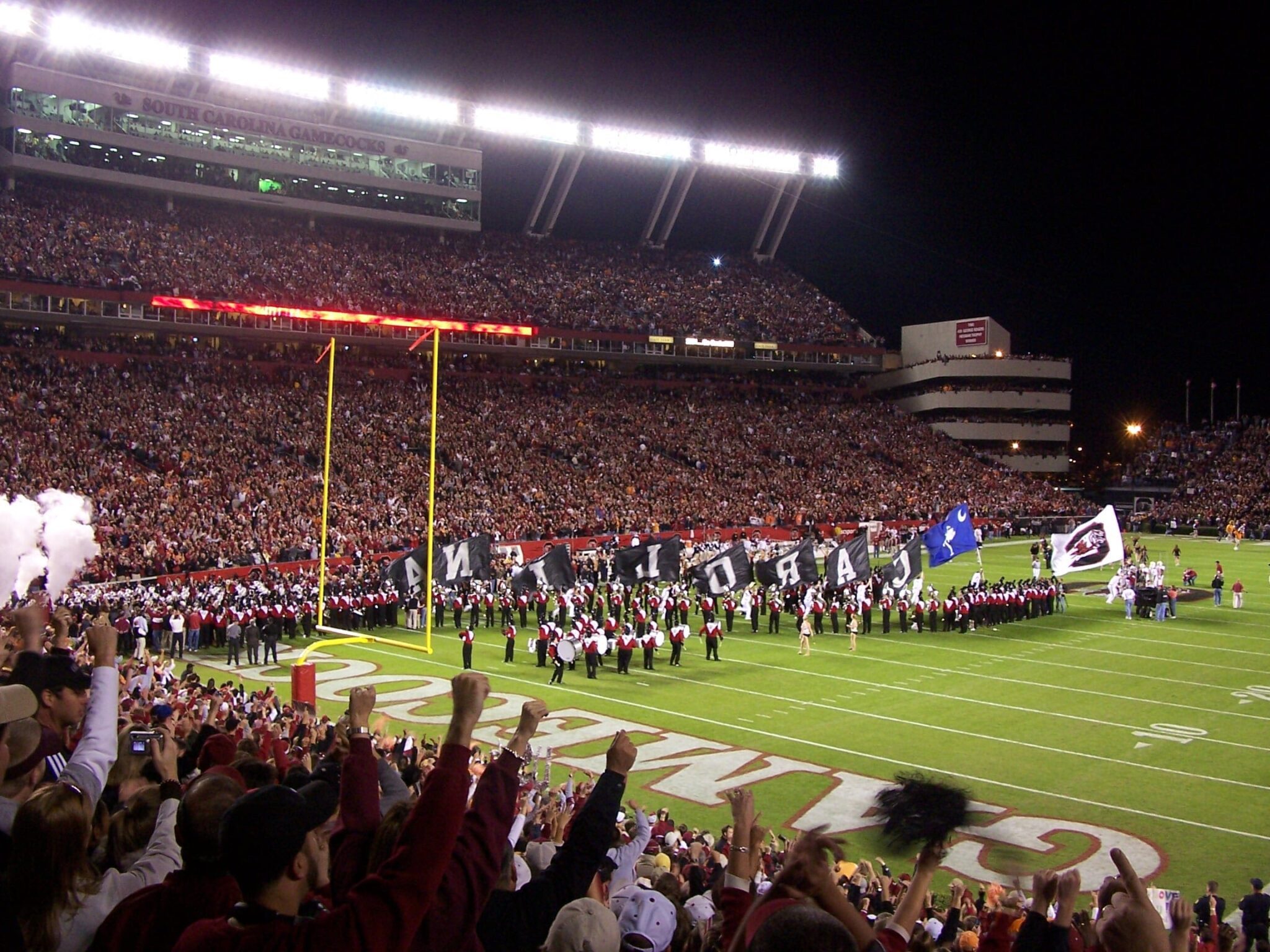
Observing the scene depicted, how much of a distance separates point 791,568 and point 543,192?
113 feet

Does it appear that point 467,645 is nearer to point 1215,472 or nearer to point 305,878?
point 305,878

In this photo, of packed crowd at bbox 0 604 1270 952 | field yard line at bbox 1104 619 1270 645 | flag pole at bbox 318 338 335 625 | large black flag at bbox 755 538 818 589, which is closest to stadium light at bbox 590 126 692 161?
flag pole at bbox 318 338 335 625

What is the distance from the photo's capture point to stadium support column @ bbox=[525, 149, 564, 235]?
2080 inches

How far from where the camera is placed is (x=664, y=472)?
46.2 metres

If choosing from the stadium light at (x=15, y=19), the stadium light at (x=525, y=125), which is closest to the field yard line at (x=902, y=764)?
the stadium light at (x=15, y=19)

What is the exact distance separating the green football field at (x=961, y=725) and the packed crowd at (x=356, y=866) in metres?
5.38

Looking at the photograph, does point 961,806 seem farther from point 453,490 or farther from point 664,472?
point 664,472

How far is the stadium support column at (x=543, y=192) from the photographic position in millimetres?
52838

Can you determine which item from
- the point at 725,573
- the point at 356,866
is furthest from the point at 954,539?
the point at 356,866

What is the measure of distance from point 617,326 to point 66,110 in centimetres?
2504

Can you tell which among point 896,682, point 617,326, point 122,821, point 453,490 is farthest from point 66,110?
point 122,821

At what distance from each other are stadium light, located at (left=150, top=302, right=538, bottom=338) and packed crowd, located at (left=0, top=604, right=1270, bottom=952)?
110ft

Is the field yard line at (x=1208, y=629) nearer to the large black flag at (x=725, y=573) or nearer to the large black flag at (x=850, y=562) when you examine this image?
the large black flag at (x=850, y=562)

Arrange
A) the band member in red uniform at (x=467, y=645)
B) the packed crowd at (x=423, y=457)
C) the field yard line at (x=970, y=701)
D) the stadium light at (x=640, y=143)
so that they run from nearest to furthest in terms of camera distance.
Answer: the field yard line at (x=970, y=701) → the band member in red uniform at (x=467, y=645) → the packed crowd at (x=423, y=457) → the stadium light at (x=640, y=143)
